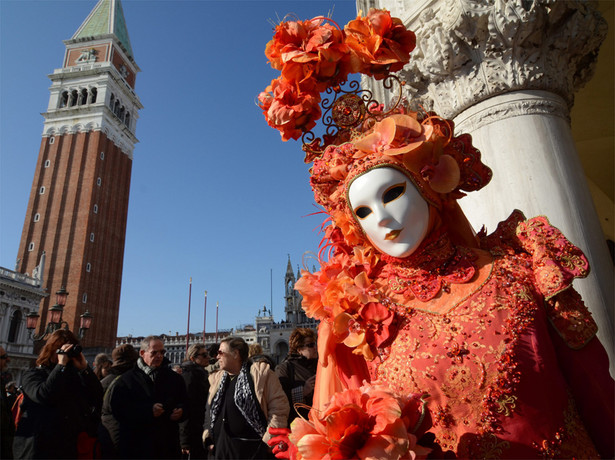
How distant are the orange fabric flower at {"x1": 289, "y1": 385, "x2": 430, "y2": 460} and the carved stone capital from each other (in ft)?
7.36

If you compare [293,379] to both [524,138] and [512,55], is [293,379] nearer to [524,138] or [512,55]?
[524,138]

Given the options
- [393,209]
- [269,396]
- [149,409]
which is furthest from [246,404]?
[393,209]

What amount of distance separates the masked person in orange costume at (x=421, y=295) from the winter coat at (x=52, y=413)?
6.48ft

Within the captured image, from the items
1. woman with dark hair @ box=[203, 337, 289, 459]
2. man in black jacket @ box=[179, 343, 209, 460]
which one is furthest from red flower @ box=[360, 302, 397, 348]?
man in black jacket @ box=[179, 343, 209, 460]

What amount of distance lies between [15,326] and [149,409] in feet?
100

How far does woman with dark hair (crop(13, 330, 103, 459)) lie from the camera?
261cm

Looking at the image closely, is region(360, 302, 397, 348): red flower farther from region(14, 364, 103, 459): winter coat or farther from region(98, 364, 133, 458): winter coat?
region(98, 364, 133, 458): winter coat

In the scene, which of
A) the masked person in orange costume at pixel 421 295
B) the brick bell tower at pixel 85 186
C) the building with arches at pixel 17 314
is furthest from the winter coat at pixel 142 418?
the brick bell tower at pixel 85 186

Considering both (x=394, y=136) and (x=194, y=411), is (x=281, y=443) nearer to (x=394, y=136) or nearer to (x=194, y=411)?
(x=394, y=136)

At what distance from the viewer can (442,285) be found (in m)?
1.48

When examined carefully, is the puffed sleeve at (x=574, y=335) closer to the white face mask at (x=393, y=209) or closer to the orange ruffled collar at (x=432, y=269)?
the orange ruffled collar at (x=432, y=269)

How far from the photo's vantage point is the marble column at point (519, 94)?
239 cm

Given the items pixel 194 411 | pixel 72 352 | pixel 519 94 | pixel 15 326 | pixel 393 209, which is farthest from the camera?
pixel 15 326

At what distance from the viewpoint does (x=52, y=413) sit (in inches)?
106
